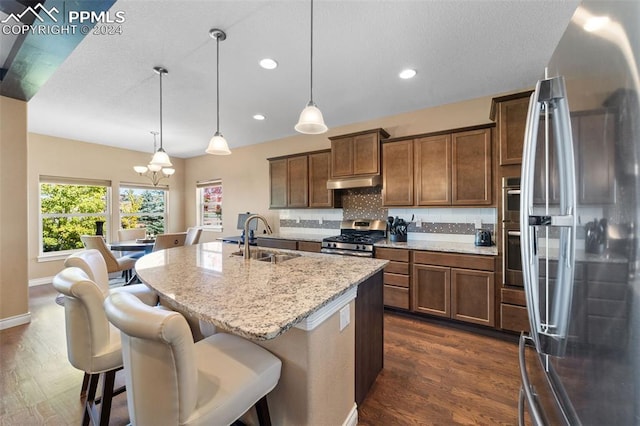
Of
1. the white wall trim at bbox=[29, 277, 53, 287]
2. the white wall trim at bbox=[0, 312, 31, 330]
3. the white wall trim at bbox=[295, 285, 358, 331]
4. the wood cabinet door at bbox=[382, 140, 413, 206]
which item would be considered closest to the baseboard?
the white wall trim at bbox=[295, 285, 358, 331]

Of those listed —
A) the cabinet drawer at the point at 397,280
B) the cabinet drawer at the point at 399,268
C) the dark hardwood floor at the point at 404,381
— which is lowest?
the dark hardwood floor at the point at 404,381

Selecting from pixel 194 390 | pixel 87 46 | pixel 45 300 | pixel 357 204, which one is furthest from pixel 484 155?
pixel 45 300

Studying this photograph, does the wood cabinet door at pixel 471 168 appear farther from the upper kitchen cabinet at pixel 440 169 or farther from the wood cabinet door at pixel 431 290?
the wood cabinet door at pixel 431 290

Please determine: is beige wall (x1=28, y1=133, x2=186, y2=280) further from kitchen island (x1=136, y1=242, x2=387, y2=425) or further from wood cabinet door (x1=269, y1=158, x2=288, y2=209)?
kitchen island (x1=136, y1=242, x2=387, y2=425)

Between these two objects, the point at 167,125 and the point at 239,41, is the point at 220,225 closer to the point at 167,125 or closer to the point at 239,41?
the point at 167,125

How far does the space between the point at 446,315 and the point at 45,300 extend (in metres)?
5.51

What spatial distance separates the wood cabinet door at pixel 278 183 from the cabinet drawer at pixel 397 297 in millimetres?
2389

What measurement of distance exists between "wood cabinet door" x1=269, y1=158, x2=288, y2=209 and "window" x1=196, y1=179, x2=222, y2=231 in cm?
192

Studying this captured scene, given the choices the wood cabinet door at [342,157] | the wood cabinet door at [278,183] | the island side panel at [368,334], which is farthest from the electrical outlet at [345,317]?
the wood cabinet door at [278,183]

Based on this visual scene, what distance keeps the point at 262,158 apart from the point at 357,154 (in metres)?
2.37

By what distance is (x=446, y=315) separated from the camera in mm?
2885

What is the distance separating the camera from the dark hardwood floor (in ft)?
5.39

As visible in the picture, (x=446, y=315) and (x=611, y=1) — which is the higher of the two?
(x=611, y=1)

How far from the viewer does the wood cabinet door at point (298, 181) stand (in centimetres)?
441
